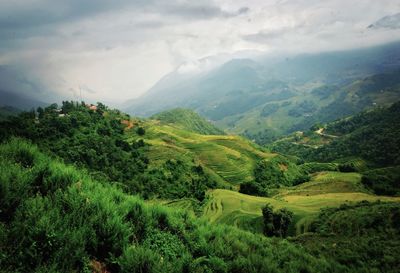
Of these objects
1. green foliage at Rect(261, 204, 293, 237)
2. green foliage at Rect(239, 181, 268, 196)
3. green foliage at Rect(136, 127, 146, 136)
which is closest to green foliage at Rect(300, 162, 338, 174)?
green foliage at Rect(239, 181, 268, 196)

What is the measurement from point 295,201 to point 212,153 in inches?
1879

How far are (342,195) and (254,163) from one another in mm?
41425

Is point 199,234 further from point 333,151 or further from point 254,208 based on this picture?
point 333,151

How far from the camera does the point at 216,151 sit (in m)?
125

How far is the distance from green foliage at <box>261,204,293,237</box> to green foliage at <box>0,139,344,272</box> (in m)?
49.7

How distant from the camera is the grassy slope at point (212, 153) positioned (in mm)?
107062

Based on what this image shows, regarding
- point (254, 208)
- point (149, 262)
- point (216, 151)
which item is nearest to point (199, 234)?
point (149, 262)

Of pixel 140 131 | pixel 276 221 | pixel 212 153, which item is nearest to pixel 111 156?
pixel 140 131

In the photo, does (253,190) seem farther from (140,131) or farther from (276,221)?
(140,131)

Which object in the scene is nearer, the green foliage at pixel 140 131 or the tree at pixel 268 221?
the tree at pixel 268 221

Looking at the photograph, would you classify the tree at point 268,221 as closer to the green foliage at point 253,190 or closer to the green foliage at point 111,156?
the green foliage at point 111,156

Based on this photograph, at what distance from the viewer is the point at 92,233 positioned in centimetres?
682

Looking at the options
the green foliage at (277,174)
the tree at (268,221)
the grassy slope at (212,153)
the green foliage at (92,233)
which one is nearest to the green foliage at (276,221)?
the tree at (268,221)

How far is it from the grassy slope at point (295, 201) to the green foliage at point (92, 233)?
40391 mm
